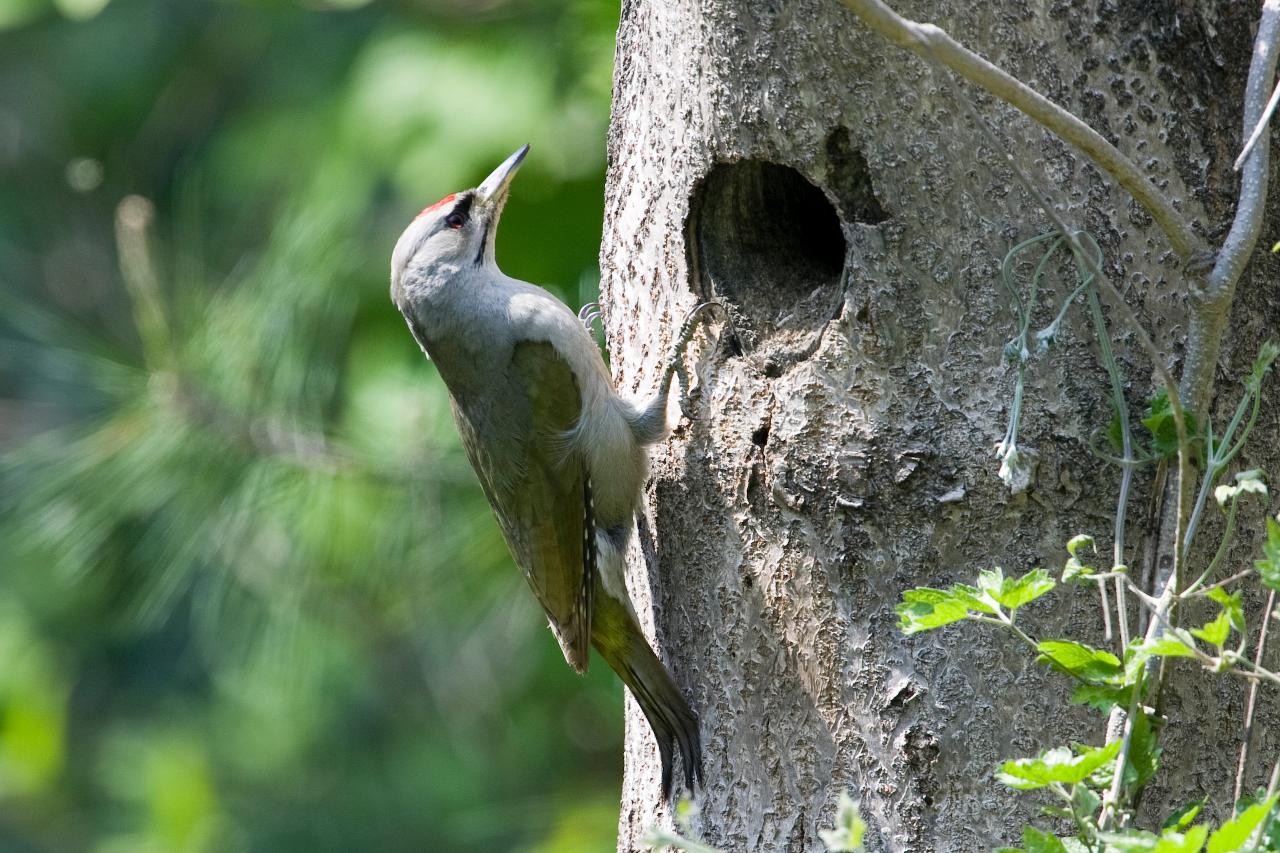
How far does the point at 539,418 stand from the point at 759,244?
816 millimetres

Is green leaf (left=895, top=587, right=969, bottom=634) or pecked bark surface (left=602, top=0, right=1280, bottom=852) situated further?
pecked bark surface (left=602, top=0, right=1280, bottom=852)

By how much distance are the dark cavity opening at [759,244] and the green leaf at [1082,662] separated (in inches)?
37.1

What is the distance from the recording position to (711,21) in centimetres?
245

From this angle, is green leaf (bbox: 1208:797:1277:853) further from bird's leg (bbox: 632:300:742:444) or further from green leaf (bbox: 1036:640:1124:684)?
bird's leg (bbox: 632:300:742:444)

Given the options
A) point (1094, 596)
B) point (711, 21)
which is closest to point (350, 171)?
point (711, 21)

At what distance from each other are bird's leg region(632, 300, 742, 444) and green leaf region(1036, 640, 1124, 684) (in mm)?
988

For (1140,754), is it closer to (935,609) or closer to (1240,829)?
(935,609)

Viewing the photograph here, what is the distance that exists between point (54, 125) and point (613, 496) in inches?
258

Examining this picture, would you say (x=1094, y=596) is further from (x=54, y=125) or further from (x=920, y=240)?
(x=54, y=125)

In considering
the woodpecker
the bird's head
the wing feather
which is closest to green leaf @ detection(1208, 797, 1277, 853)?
the woodpecker

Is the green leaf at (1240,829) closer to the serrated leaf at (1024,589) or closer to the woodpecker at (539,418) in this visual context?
the serrated leaf at (1024,589)

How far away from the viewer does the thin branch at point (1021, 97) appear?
5.03 ft

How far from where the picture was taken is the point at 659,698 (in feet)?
8.55

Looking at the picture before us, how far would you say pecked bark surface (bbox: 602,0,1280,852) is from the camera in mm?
2150
